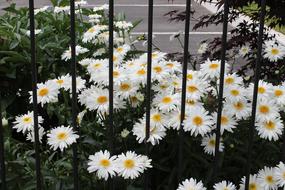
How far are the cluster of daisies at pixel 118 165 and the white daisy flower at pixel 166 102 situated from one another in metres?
0.24

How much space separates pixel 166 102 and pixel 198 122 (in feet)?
0.58

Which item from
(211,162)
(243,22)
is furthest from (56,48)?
(211,162)

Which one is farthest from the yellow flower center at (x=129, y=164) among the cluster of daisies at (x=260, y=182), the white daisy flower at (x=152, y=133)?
the cluster of daisies at (x=260, y=182)

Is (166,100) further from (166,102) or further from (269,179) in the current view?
(269,179)

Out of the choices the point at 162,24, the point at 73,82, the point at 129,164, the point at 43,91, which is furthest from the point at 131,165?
the point at 162,24

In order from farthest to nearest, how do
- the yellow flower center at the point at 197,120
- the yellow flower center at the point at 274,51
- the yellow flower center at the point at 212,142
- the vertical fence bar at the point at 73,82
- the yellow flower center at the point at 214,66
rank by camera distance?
the yellow flower center at the point at 274,51
the yellow flower center at the point at 214,66
the yellow flower center at the point at 212,142
the yellow flower center at the point at 197,120
the vertical fence bar at the point at 73,82

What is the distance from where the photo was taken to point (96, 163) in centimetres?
200

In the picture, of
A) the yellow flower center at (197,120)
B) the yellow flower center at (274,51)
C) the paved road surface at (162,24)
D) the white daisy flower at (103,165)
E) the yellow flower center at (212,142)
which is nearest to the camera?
the white daisy flower at (103,165)

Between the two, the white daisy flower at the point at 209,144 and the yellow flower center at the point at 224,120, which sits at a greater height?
the yellow flower center at the point at 224,120

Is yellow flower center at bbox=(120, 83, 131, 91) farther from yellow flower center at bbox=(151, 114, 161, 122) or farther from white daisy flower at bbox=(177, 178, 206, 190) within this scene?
white daisy flower at bbox=(177, 178, 206, 190)

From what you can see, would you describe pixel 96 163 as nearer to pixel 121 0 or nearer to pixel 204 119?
pixel 204 119

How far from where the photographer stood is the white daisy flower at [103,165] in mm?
1973

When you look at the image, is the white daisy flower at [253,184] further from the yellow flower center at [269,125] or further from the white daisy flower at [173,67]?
the white daisy flower at [173,67]

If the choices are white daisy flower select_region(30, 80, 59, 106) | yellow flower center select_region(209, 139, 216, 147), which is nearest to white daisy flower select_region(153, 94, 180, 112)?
yellow flower center select_region(209, 139, 216, 147)
